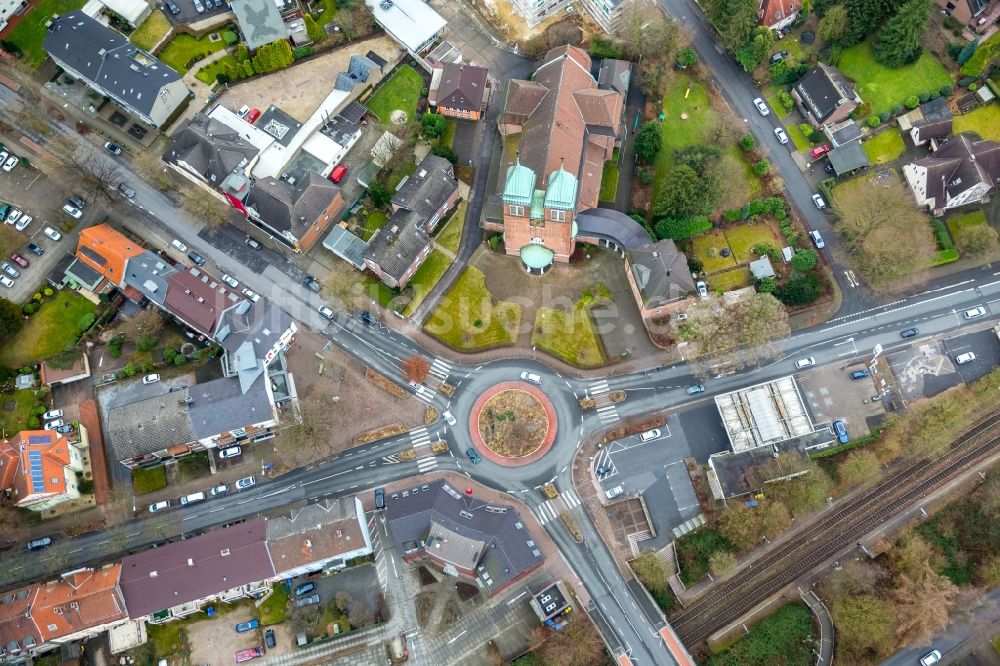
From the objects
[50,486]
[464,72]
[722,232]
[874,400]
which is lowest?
[50,486]

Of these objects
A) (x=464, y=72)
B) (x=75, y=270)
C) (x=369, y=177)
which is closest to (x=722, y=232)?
(x=464, y=72)

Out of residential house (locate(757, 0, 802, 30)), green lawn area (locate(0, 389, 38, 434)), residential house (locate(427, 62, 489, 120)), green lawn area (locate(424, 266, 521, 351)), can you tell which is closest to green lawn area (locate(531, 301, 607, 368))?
green lawn area (locate(424, 266, 521, 351))

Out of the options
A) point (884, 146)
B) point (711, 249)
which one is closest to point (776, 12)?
point (884, 146)

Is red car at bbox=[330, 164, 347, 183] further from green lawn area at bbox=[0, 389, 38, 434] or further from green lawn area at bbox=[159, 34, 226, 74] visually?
green lawn area at bbox=[0, 389, 38, 434]

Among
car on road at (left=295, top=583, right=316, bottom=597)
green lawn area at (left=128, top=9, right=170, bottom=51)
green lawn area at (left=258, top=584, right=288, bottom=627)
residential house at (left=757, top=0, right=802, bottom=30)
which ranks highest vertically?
residential house at (left=757, top=0, right=802, bottom=30)

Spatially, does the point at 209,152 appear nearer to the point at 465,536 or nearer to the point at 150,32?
the point at 150,32

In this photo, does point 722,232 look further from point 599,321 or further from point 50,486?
point 50,486
